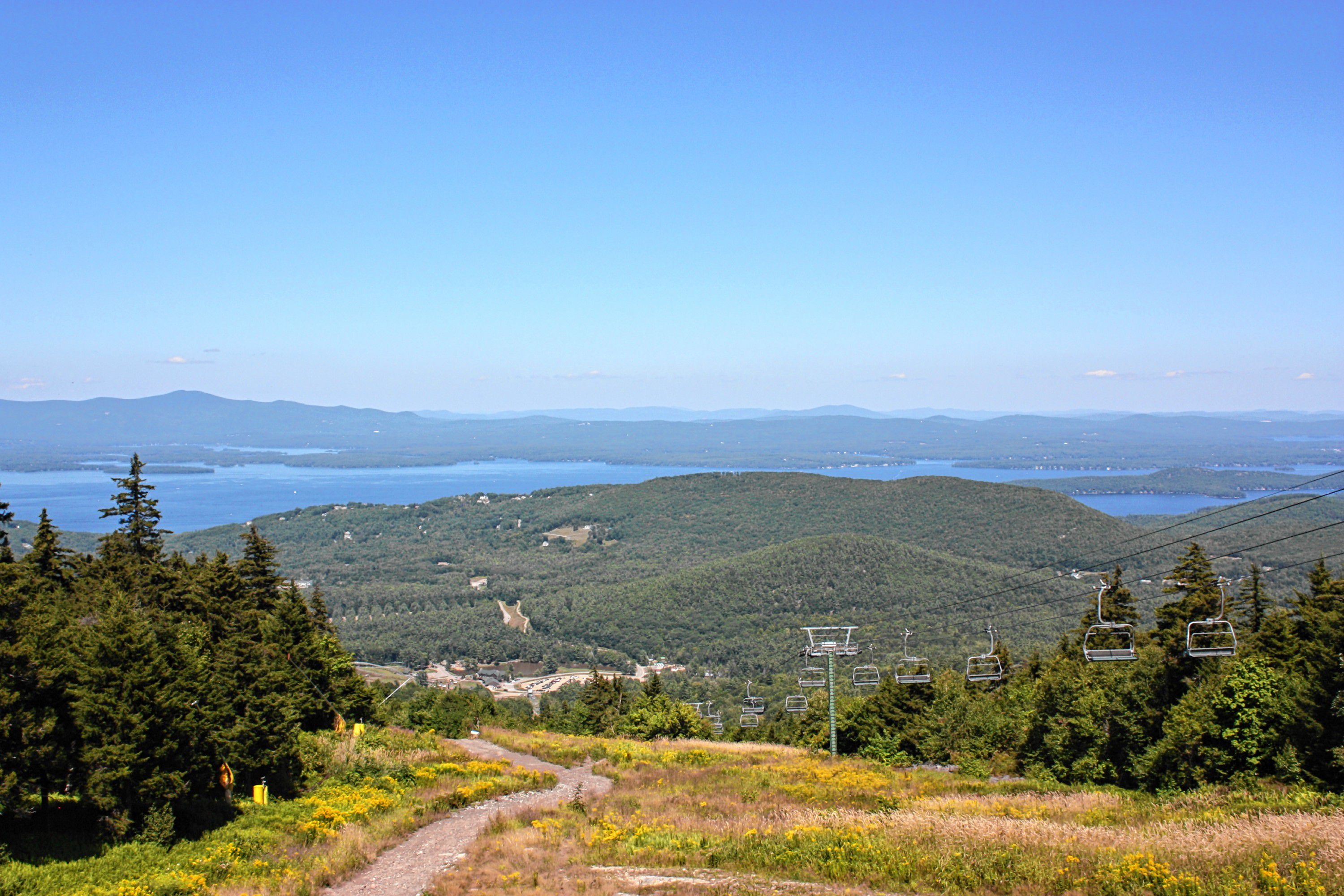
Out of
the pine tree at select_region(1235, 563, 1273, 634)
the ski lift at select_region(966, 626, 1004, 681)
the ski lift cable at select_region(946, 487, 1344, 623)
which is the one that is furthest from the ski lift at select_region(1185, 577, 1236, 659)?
the ski lift cable at select_region(946, 487, 1344, 623)

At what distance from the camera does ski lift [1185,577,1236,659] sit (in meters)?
17.0

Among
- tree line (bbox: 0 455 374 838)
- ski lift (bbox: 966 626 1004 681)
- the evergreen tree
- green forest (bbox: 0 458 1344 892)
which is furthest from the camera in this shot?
ski lift (bbox: 966 626 1004 681)

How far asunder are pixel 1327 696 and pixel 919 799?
→ 7950 millimetres

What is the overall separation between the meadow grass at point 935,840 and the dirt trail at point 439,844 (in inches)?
22.4

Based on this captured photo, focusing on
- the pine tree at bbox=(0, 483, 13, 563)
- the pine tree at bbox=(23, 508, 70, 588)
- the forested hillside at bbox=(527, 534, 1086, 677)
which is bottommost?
the forested hillside at bbox=(527, 534, 1086, 677)

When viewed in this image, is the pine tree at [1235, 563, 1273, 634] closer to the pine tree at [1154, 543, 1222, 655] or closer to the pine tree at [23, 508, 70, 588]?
Answer: the pine tree at [1154, 543, 1222, 655]

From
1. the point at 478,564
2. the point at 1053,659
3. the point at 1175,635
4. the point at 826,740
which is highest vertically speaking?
the point at 1175,635

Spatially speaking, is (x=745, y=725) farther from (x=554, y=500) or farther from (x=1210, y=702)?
(x=554, y=500)

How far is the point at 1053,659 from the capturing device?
3369cm

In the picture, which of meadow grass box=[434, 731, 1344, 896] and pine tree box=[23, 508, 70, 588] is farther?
pine tree box=[23, 508, 70, 588]

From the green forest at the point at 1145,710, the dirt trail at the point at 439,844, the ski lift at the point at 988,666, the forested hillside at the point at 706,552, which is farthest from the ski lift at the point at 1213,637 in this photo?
the forested hillside at the point at 706,552

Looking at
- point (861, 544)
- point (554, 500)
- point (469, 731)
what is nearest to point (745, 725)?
point (469, 731)

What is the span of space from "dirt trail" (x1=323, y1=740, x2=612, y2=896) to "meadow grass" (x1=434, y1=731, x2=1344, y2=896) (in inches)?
22.4

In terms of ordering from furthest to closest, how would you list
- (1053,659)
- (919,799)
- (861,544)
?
(861,544), (1053,659), (919,799)
